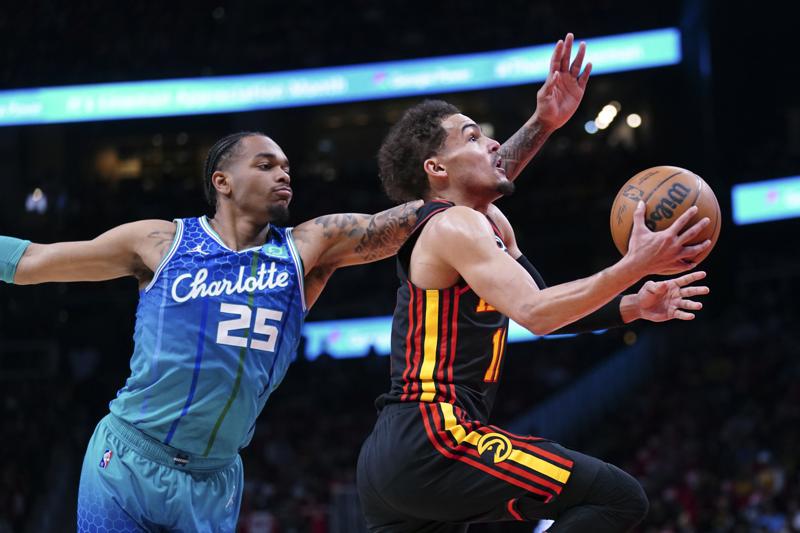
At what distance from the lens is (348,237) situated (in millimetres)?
4156

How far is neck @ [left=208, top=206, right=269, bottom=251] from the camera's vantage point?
4094 mm

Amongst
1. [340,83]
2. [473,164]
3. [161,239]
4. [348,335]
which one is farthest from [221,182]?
[340,83]

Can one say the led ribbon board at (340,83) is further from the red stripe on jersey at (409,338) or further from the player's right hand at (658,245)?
the player's right hand at (658,245)

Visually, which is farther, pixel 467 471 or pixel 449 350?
pixel 449 350

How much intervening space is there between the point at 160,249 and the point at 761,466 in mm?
11317

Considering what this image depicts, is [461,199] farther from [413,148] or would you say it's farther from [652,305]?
[652,305]

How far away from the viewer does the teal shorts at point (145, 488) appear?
370cm

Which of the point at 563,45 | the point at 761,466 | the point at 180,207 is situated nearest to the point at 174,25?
the point at 180,207

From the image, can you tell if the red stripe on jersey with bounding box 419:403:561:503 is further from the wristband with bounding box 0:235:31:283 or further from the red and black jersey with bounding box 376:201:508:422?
the wristband with bounding box 0:235:31:283

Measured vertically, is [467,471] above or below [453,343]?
below

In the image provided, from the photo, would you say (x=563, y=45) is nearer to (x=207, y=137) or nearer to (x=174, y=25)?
(x=174, y=25)

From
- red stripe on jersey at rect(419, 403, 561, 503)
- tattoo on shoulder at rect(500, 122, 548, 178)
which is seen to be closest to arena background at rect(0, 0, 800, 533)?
tattoo on shoulder at rect(500, 122, 548, 178)

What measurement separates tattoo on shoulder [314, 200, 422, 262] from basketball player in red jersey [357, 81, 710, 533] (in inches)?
21.3

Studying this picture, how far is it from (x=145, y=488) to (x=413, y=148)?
1.62 m
